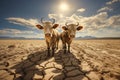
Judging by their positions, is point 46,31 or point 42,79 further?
point 46,31

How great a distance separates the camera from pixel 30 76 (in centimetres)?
393

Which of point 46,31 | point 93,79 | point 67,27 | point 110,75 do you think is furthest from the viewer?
point 67,27

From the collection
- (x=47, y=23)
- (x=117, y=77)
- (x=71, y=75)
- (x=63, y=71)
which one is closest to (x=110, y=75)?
(x=117, y=77)

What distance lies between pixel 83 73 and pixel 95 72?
53cm

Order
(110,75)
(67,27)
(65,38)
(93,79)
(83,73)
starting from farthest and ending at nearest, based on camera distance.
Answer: (65,38)
(67,27)
(83,73)
(110,75)
(93,79)

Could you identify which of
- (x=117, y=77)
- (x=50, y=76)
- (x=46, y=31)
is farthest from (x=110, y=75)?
(x=46, y=31)

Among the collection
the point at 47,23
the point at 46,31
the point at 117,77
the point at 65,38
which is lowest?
the point at 117,77

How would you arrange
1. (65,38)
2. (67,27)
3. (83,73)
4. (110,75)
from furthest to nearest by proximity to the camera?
(65,38) < (67,27) < (83,73) < (110,75)

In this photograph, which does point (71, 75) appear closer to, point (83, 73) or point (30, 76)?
point (83, 73)

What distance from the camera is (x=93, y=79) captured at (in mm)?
3592

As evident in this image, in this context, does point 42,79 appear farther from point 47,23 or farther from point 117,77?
point 47,23

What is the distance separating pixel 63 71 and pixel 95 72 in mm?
1381

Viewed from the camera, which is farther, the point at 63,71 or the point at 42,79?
the point at 63,71

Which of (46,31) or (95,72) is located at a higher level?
(46,31)
